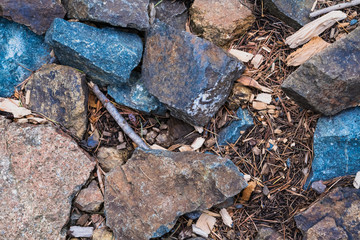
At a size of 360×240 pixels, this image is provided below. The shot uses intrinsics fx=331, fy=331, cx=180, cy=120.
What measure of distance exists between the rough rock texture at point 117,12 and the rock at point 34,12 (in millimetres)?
247

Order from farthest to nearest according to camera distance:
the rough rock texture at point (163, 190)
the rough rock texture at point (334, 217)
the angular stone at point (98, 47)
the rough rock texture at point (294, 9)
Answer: the rough rock texture at point (294, 9) < the angular stone at point (98, 47) < the rough rock texture at point (163, 190) < the rough rock texture at point (334, 217)

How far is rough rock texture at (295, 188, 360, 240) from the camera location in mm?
2479

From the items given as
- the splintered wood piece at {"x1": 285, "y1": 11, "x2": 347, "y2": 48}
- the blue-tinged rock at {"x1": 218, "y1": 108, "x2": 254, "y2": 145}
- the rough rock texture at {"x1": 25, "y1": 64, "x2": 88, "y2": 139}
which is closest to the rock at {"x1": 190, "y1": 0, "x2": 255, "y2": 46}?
the splintered wood piece at {"x1": 285, "y1": 11, "x2": 347, "y2": 48}

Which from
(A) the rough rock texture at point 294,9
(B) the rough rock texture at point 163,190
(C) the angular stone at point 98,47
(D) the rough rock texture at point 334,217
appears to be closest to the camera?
(D) the rough rock texture at point 334,217

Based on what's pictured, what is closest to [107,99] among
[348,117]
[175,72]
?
[175,72]

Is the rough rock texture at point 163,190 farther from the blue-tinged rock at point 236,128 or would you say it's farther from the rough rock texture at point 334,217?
the rough rock texture at point 334,217

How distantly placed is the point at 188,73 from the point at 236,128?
62 centimetres

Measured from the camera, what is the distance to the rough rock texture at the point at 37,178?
8.78 feet

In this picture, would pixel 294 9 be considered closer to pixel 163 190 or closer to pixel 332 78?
pixel 332 78

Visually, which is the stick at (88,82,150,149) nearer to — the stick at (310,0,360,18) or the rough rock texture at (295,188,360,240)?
the rough rock texture at (295,188,360,240)

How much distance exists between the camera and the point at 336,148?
8.69 ft

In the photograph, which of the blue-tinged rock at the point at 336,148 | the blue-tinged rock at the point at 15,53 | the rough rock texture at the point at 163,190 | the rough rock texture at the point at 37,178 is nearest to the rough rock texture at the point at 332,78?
the blue-tinged rock at the point at 336,148

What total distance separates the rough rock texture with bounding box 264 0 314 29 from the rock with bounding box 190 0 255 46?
0.72 feet

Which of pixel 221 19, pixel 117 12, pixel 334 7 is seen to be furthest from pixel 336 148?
pixel 117 12
